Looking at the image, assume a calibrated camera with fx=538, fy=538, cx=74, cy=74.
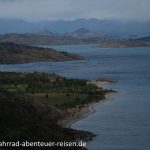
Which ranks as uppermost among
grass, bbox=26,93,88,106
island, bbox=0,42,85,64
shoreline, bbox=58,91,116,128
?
island, bbox=0,42,85,64

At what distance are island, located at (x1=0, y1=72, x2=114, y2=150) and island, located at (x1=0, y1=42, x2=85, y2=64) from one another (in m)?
73.0

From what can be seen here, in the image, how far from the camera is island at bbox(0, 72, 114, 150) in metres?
36.6

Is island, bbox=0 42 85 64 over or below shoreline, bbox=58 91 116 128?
over

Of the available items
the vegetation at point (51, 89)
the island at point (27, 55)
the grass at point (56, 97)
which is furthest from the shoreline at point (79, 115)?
the island at point (27, 55)

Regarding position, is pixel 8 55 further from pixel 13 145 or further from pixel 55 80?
pixel 13 145

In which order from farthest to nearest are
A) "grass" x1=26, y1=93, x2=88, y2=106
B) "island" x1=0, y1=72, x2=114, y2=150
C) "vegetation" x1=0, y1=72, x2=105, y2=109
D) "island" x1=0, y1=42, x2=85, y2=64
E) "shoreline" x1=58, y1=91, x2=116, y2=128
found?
"island" x1=0, y1=42, x2=85, y2=64
"vegetation" x1=0, y1=72, x2=105, y2=109
"grass" x1=26, y1=93, x2=88, y2=106
"shoreline" x1=58, y1=91, x2=116, y2=128
"island" x1=0, y1=72, x2=114, y2=150

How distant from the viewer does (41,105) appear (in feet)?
185

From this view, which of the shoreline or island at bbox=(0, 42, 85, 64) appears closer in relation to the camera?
the shoreline

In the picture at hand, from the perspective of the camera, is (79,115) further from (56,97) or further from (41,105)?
(56,97)

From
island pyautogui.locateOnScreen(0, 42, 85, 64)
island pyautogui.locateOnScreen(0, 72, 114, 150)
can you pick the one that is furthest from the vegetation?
island pyautogui.locateOnScreen(0, 42, 85, 64)

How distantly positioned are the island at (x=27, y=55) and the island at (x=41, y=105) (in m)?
73.0

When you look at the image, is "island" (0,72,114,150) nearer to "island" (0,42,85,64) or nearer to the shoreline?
the shoreline

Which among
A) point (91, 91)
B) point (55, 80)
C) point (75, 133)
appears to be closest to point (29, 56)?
point (55, 80)

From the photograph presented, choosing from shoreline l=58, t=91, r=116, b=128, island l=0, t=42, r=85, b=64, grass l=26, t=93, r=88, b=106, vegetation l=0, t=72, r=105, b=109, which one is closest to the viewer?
shoreline l=58, t=91, r=116, b=128
